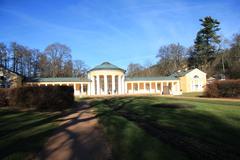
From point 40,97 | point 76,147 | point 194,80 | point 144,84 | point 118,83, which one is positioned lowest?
point 76,147

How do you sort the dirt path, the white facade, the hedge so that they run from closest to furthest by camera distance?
the dirt path → the hedge → the white facade

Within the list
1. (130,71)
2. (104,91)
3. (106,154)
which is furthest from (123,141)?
(130,71)

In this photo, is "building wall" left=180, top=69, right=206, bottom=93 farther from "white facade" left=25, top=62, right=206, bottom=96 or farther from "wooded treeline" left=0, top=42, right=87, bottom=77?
"wooded treeline" left=0, top=42, right=87, bottom=77

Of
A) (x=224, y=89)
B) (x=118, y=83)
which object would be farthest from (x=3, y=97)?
(x=118, y=83)

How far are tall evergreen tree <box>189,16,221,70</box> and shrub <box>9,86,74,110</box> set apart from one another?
57.8 meters

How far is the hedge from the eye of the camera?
28422 millimetres

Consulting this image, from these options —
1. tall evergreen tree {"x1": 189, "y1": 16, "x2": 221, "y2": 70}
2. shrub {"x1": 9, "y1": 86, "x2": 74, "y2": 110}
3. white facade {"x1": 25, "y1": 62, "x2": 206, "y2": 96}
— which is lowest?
shrub {"x1": 9, "y1": 86, "x2": 74, "y2": 110}

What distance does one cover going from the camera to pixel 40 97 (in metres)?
18.2

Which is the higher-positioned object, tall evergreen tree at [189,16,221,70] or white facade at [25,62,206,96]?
tall evergreen tree at [189,16,221,70]

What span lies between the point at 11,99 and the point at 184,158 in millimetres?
18815

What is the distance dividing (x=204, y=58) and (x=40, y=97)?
61.2 metres

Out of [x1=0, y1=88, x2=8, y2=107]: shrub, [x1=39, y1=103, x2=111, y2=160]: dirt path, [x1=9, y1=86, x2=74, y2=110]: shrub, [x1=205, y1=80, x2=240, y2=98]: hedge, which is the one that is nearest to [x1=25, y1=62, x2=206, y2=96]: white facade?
[x1=205, y1=80, x2=240, y2=98]: hedge

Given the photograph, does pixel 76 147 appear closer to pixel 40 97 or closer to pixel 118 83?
pixel 40 97

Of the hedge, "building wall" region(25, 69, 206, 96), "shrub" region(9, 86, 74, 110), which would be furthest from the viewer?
"building wall" region(25, 69, 206, 96)
